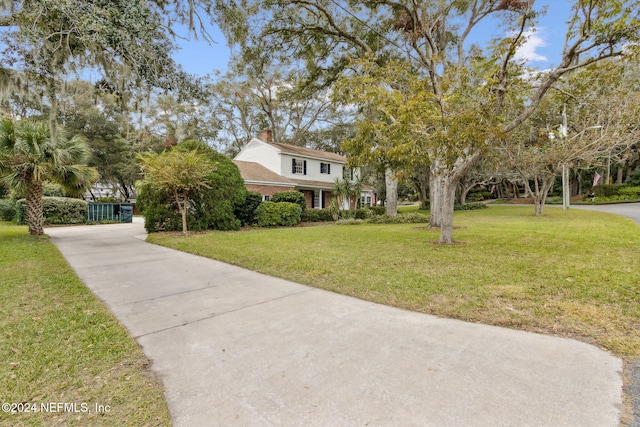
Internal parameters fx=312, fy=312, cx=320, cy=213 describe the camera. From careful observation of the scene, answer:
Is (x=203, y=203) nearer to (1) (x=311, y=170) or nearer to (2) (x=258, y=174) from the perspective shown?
(2) (x=258, y=174)

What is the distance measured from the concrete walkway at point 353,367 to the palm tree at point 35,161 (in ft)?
29.3

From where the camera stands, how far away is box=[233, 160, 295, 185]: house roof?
1947cm

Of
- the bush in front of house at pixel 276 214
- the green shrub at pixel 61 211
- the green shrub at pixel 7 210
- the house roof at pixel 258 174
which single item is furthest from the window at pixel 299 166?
the green shrub at pixel 7 210

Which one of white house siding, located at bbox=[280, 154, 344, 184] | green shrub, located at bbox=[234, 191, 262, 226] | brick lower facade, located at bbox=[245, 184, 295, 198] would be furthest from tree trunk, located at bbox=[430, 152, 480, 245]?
white house siding, located at bbox=[280, 154, 344, 184]

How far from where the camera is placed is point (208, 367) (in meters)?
2.64

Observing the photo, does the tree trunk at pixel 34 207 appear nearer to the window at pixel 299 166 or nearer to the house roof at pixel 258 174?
the house roof at pixel 258 174

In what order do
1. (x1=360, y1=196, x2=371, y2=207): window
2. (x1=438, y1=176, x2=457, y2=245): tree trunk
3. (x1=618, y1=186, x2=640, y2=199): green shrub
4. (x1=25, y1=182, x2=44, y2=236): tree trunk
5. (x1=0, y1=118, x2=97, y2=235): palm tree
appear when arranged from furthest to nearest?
(x1=618, y1=186, x2=640, y2=199): green shrub → (x1=360, y1=196, x2=371, y2=207): window → (x1=25, y1=182, x2=44, y2=236): tree trunk → (x1=0, y1=118, x2=97, y2=235): palm tree → (x1=438, y1=176, x2=457, y2=245): tree trunk

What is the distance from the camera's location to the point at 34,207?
433 inches

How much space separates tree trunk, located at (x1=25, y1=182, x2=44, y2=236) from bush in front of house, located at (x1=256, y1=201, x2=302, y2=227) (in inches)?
318

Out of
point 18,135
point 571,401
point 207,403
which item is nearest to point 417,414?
point 571,401

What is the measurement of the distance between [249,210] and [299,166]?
914 centimetres

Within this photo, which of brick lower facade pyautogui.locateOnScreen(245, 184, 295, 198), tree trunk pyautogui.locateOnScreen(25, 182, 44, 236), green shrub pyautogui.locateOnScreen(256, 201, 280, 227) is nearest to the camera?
tree trunk pyautogui.locateOnScreen(25, 182, 44, 236)

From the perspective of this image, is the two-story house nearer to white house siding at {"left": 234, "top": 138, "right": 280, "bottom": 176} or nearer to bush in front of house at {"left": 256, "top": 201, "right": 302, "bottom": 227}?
white house siding at {"left": 234, "top": 138, "right": 280, "bottom": 176}

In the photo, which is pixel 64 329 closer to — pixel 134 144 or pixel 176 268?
pixel 176 268
